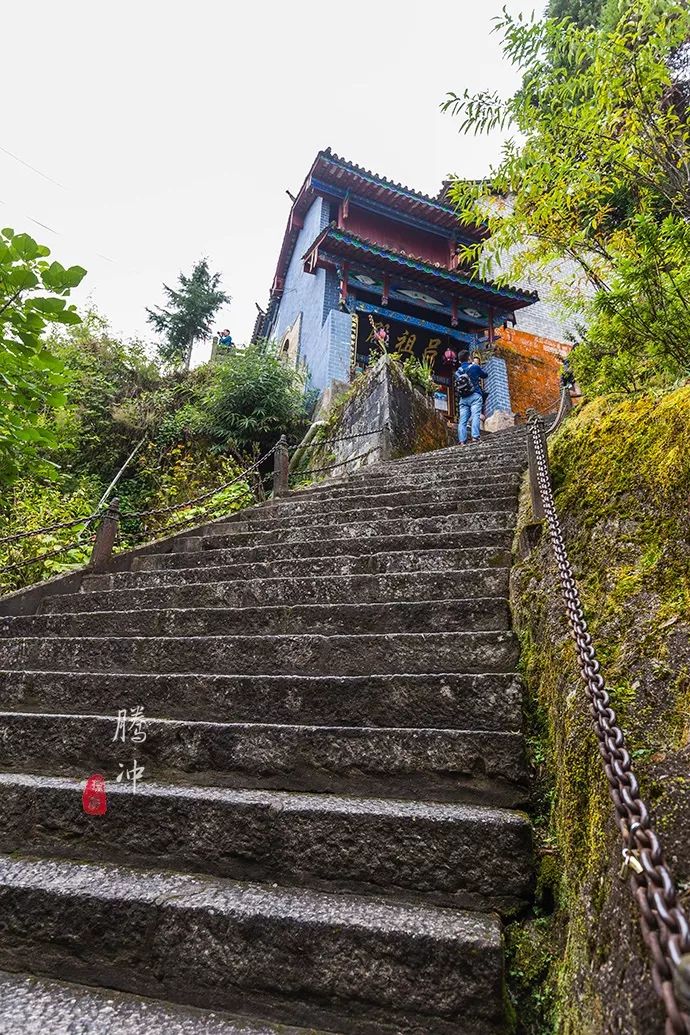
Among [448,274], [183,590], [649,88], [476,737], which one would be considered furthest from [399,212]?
[476,737]

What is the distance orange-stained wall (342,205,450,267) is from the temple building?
30mm

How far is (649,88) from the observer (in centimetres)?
355

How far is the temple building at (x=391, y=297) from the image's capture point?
1290cm

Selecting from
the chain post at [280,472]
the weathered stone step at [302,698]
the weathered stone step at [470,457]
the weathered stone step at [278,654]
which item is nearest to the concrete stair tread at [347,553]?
the weathered stone step at [278,654]

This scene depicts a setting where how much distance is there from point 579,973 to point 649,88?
185 inches

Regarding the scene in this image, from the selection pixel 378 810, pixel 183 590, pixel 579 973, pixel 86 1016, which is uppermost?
pixel 183 590

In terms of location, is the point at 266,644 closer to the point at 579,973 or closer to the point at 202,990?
the point at 202,990

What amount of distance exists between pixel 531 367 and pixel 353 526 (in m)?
13.7

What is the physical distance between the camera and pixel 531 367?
16156 millimetres

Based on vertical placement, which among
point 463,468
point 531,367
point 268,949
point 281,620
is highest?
point 531,367

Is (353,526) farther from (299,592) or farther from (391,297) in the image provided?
(391,297)

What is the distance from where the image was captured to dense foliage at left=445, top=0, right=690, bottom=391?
139 inches

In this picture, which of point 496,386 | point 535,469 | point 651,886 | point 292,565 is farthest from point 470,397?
point 651,886

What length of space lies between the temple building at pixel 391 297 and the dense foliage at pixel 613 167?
283 inches
